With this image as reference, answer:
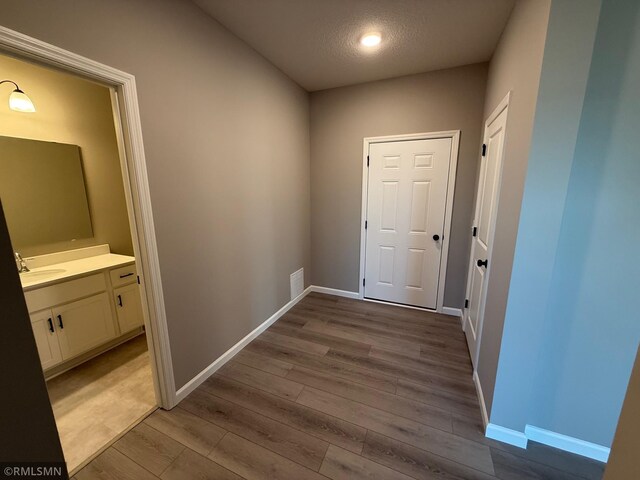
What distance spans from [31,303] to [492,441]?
3105 mm

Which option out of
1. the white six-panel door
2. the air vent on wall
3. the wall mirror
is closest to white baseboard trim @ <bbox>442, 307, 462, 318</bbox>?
the white six-panel door

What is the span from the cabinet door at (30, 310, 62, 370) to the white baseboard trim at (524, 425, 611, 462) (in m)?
3.24

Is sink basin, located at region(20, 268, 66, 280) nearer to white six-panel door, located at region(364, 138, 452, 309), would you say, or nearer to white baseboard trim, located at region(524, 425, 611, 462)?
white six-panel door, located at region(364, 138, 452, 309)

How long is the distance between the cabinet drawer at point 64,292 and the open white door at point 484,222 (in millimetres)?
3104

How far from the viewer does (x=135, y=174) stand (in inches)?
57.2

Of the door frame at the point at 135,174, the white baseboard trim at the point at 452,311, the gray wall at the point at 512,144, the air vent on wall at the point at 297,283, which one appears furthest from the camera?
the air vent on wall at the point at 297,283

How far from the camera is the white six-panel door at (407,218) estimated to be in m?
2.89

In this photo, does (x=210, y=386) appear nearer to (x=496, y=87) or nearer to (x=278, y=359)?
(x=278, y=359)

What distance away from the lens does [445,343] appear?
8.19 feet

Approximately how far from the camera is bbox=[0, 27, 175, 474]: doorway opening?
1491 millimetres

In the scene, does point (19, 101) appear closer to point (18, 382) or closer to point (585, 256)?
point (18, 382)

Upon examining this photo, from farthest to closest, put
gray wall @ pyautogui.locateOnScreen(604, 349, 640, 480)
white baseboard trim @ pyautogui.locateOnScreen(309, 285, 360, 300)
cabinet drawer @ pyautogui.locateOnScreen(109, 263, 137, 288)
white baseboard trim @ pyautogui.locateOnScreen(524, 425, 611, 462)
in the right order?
1. white baseboard trim @ pyautogui.locateOnScreen(309, 285, 360, 300)
2. cabinet drawer @ pyautogui.locateOnScreen(109, 263, 137, 288)
3. white baseboard trim @ pyautogui.locateOnScreen(524, 425, 611, 462)
4. gray wall @ pyautogui.locateOnScreen(604, 349, 640, 480)

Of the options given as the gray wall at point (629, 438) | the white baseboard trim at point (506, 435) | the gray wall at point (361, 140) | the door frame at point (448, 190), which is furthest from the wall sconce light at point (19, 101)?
the white baseboard trim at point (506, 435)

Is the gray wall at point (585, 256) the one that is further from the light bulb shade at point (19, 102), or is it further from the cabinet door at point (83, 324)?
the light bulb shade at point (19, 102)
